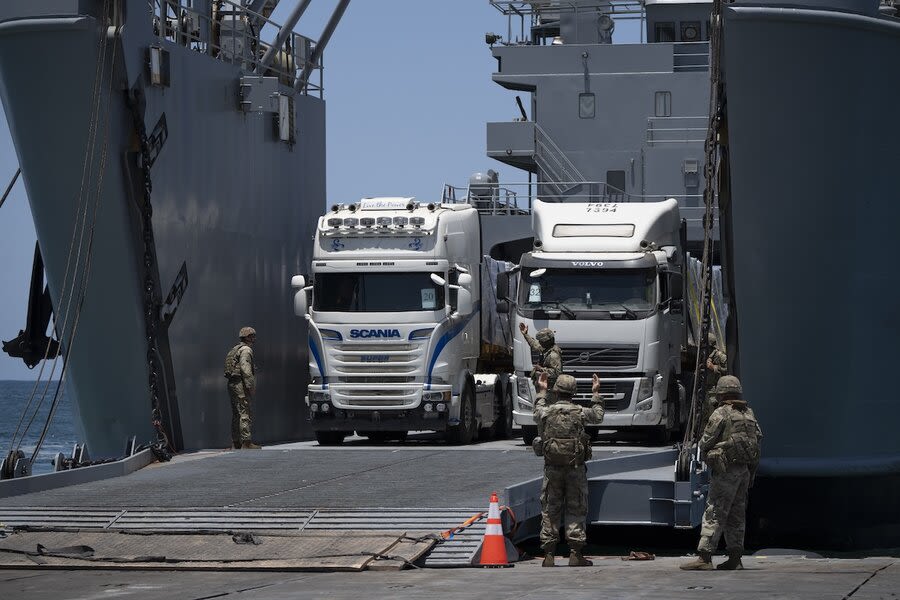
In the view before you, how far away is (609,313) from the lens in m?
20.2

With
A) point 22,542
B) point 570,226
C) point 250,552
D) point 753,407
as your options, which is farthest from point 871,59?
point 22,542

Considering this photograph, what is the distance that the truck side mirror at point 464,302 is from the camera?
20.2m

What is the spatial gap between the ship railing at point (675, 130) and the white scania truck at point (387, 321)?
10.5 metres

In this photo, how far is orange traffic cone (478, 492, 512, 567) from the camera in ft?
40.4

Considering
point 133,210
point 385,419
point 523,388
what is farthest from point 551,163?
point 133,210

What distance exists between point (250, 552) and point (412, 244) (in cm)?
880

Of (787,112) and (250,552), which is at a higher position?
(787,112)

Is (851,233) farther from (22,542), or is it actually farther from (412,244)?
(22,542)

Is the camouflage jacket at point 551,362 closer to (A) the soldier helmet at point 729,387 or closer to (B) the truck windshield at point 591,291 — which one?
(B) the truck windshield at point 591,291

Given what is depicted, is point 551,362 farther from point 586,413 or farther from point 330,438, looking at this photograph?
point 586,413

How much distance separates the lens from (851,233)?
652 inches

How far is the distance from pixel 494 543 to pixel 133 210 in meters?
8.28

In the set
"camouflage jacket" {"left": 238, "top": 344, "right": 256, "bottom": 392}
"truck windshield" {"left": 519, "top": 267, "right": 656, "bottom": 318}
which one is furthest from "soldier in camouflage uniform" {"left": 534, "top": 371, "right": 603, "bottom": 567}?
"camouflage jacket" {"left": 238, "top": 344, "right": 256, "bottom": 392}

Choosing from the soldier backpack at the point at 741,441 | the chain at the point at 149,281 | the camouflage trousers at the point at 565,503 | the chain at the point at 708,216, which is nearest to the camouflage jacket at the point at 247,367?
the chain at the point at 149,281
